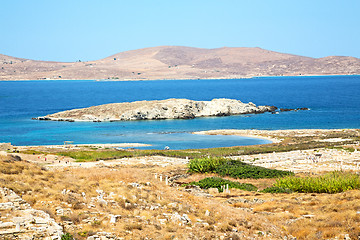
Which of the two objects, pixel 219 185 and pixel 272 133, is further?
pixel 272 133

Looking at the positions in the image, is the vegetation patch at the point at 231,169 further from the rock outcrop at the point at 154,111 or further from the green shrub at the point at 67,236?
the rock outcrop at the point at 154,111

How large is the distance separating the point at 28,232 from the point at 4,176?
584 centimetres

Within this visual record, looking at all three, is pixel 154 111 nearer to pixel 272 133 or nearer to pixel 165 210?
pixel 272 133

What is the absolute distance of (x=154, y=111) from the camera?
357ft

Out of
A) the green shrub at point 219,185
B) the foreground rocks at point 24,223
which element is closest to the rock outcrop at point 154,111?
the green shrub at point 219,185

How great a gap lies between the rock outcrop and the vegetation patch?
7202cm

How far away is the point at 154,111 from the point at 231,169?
249ft

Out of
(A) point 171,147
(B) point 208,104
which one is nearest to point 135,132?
(A) point 171,147

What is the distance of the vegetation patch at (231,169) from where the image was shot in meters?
32.5

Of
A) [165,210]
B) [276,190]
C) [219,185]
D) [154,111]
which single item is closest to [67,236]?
[165,210]

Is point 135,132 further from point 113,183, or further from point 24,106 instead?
point 24,106

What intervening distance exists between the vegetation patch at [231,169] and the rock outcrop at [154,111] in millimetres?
72022

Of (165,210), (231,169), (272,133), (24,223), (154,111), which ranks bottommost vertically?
(272,133)

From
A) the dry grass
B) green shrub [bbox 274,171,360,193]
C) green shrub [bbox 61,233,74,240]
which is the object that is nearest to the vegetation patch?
green shrub [bbox 274,171,360,193]
